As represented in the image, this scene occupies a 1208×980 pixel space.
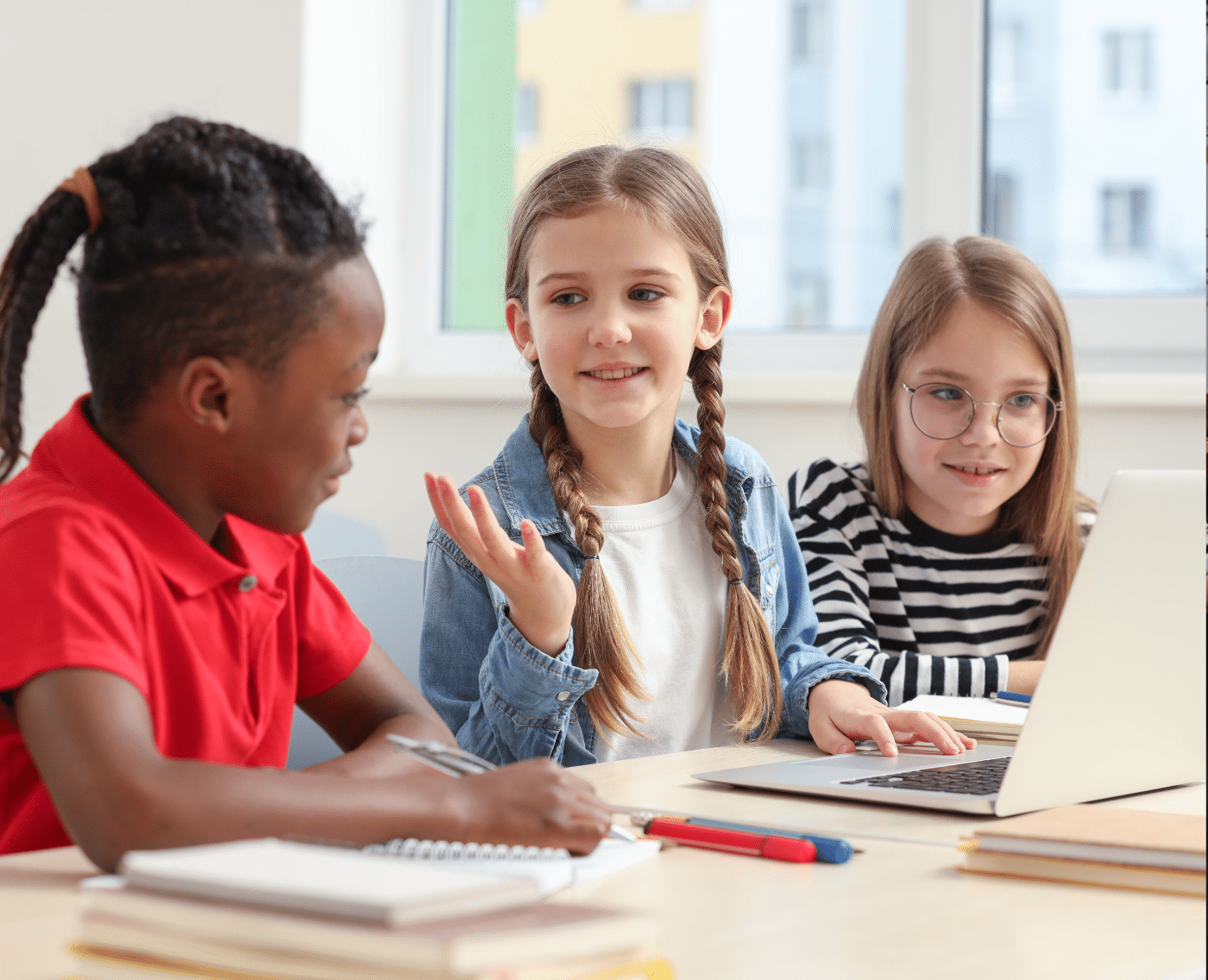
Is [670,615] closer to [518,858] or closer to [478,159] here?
[518,858]

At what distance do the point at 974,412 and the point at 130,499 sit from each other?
1158 millimetres

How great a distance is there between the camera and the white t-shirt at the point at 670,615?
148cm

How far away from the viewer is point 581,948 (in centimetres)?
46

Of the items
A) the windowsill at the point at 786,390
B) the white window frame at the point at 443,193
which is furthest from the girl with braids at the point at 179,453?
the windowsill at the point at 786,390

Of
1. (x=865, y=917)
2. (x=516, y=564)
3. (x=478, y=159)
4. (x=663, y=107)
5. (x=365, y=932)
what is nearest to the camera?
(x=365, y=932)

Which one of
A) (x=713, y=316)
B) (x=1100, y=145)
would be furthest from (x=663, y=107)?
(x=713, y=316)

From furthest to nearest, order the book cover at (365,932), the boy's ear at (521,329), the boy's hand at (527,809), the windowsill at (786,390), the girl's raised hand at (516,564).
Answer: the windowsill at (786,390) → the boy's ear at (521,329) → the girl's raised hand at (516,564) → the boy's hand at (527,809) → the book cover at (365,932)

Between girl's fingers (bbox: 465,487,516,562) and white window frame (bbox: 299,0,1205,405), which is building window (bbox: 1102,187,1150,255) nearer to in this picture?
white window frame (bbox: 299,0,1205,405)

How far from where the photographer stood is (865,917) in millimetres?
653

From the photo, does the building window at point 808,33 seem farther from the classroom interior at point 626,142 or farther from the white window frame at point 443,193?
the white window frame at point 443,193

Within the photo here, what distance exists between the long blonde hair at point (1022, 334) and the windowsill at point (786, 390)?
1.01ft

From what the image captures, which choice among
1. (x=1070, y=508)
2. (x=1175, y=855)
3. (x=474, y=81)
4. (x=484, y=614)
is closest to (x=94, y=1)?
(x=474, y=81)

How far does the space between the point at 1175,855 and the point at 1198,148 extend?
1.86m

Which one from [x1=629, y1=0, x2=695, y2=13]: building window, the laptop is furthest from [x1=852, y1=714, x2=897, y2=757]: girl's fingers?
[x1=629, y1=0, x2=695, y2=13]: building window
